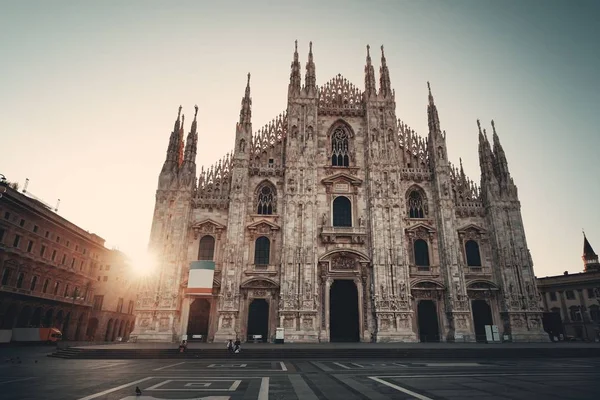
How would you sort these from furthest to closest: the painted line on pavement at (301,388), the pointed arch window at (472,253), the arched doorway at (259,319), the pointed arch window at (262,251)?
the pointed arch window at (472,253), the pointed arch window at (262,251), the arched doorway at (259,319), the painted line on pavement at (301,388)

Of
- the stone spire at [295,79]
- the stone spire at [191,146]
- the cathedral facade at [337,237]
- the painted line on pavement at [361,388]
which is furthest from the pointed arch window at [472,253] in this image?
A: the stone spire at [191,146]

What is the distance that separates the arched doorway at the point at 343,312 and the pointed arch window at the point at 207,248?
10389 mm

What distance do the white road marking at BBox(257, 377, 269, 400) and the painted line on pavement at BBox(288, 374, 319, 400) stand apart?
2.39ft

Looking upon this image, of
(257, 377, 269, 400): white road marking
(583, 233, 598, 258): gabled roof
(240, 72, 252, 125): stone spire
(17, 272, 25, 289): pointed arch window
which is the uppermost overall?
(240, 72, 252, 125): stone spire

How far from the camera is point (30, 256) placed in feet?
112

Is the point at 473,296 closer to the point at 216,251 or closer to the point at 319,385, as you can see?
the point at 216,251

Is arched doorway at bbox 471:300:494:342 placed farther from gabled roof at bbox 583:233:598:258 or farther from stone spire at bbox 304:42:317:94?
gabled roof at bbox 583:233:598:258

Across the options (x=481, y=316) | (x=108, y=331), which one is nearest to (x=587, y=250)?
(x=481, y=316)

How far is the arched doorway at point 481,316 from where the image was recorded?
94.7 ft

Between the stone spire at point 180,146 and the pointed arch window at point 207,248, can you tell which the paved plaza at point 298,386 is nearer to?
the pointed arch window at point 207,248

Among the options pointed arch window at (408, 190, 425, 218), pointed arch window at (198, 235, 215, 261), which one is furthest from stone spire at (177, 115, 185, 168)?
pointed arch window at (408, 190, 425, 218)

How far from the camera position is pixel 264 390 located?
9.04 metres

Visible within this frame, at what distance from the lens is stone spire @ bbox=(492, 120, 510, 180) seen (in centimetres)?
3236

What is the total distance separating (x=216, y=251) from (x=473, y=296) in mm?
21606
